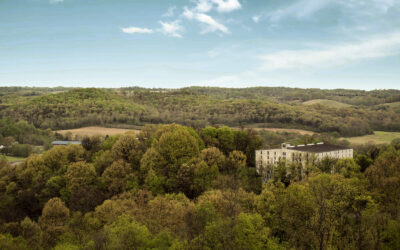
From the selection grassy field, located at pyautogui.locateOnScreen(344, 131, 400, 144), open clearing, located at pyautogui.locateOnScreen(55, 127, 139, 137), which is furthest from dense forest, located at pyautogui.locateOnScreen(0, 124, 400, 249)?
open clearing, located at pyautogui.locateOnScreen(55, 127, 139, 137)

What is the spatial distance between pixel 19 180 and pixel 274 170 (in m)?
50.3

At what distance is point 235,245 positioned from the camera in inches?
1180

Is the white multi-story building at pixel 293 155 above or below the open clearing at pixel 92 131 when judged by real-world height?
above

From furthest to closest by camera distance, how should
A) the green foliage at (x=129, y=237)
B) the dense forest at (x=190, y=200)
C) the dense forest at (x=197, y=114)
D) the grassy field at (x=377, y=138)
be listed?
the dense forest at (x=197, y=114)
the grassy field at (x=377, y=138)
the dense forest at (x=190, y=200)
the green foliage at (x=129, y=237)

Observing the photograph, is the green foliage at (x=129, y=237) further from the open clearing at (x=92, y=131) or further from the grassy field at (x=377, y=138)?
the open clearing at (x=92, y=131)

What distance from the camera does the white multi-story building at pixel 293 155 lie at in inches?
2432

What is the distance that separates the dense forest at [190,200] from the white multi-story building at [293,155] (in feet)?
7.66

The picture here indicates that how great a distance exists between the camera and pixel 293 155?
63125 mm

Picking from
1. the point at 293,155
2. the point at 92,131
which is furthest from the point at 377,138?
the point at 92,131

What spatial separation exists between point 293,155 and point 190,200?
72.4 ft

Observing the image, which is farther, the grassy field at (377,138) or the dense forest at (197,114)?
the dense forest at (197,114)

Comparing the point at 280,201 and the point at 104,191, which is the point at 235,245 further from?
the point at 104,191

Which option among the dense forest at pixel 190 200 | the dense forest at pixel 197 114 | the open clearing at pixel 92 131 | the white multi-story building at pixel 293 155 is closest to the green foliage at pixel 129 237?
the dense forest at pixel 190 200

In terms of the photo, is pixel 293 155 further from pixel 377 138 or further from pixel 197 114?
pixel 197 114
